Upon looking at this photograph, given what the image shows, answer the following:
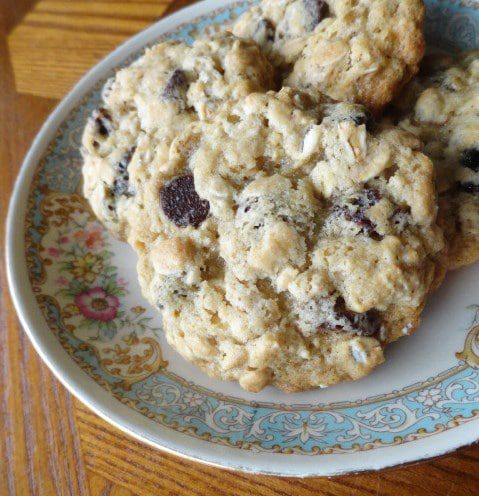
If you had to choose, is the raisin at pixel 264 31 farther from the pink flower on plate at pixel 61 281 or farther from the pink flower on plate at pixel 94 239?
the pink flower on plate at pixel 61 281

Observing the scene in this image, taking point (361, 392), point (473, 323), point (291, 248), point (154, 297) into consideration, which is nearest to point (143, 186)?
point (154, 297)

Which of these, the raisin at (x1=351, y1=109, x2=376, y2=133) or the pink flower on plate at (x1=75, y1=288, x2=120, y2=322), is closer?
the raisin at (x1=351, y1=109, x2=376, y2=133)

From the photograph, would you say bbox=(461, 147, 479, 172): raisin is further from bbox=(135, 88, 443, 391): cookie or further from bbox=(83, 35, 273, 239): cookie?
→ bbox=(83, 35, 273, 239): cookie

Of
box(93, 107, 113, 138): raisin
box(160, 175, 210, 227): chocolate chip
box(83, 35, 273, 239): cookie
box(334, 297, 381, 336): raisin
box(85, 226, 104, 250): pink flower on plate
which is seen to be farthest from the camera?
box(85, 226, 104, 250): pink flower on plate

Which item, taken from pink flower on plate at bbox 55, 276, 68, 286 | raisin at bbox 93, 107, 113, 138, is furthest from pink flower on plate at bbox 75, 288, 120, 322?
raisin at bbox 93, 107, 113, 138

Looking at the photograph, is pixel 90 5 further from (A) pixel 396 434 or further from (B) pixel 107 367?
(A) pixel 396 434

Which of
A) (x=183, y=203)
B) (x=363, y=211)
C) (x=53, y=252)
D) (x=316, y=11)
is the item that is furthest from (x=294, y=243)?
(x=53, y=252)

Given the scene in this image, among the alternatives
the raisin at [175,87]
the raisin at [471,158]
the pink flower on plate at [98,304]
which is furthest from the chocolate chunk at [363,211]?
A: the pink flower on plate at [98,304]

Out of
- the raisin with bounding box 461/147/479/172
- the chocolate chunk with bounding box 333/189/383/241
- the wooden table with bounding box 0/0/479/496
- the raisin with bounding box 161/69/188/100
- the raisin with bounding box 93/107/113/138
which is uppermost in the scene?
the raisin with bounding box 461/147/479/172
